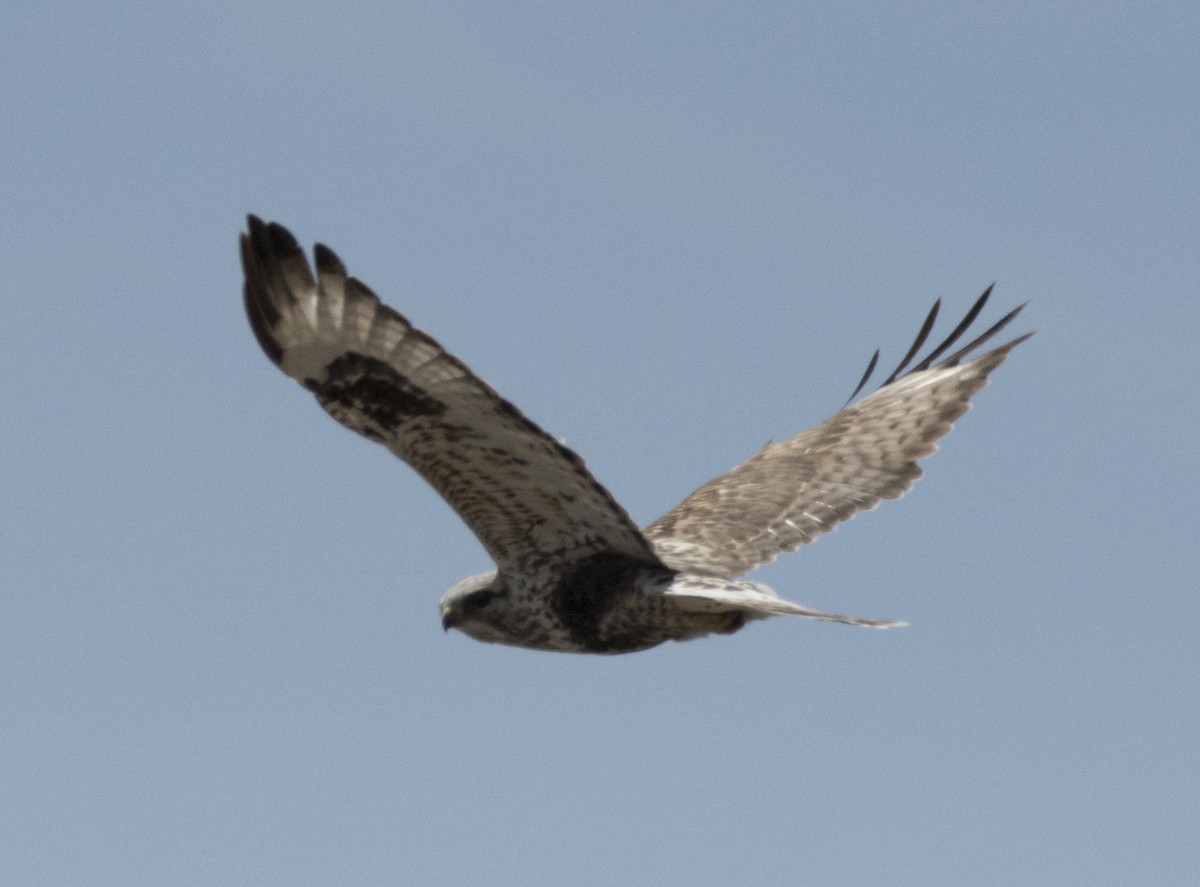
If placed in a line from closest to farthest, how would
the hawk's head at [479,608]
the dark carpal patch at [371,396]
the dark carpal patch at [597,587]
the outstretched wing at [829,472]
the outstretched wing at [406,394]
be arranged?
1. the outstretched wing at [406,394]
2. the dark carpal patch at [371,396]
3. the dark carpal patch at [597,587]
4. the hawk's head at [479,608]
5. the outstretched wing at [829,472]

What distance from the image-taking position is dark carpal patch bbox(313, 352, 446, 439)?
27.5ft

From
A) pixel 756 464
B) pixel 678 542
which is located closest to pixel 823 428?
pixel 756 464

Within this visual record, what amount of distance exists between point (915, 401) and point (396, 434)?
12.3ft

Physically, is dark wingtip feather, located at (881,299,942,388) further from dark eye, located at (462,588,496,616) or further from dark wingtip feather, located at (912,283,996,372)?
dark eye, located at (462,588,496,616)

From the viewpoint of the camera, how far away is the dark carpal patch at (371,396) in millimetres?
Result: 8375

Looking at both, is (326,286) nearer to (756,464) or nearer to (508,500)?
(508,500)

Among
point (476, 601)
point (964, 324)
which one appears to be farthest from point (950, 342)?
point (476, 601)

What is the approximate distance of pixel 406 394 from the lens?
8.40 m

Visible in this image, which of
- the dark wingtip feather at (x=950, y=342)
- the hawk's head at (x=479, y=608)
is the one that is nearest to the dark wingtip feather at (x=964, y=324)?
the dark wingtip feather at (x=950, y=342)

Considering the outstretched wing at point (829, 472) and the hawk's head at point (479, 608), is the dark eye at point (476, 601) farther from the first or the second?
the outstretched wing at point (829, 472)

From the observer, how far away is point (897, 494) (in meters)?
10.8

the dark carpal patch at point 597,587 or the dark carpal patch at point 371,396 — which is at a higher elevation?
the dark carpal patch at point 371,396

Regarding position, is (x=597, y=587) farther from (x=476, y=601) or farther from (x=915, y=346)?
(x=915, y=346)

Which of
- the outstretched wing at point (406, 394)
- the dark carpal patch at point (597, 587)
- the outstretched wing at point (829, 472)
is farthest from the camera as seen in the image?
the outstretched wing at point (829, 472)
